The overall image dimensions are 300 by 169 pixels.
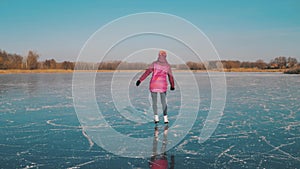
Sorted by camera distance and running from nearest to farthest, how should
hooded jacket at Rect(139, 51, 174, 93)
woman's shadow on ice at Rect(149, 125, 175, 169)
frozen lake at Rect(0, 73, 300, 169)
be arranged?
woman's shadow on ice at Rect(149, 125, 175, 169) → frozen lake at Rect(0, 73, 300, 169) → hooded jacket at Rect(139, 51, 174, 93)

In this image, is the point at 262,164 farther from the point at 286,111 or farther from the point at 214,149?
the point at 286,111

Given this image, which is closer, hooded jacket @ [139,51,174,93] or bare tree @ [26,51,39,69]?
hooded jacket @ [139,51,174,93]

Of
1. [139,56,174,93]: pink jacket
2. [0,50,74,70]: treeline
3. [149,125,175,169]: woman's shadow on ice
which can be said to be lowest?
[149,125,175,169]: woman's shadow on ice

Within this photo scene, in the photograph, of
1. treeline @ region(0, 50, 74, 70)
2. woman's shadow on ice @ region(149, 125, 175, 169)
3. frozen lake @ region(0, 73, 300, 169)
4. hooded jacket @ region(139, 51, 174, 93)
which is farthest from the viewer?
treeline @ region(0, 50, 74, 70)

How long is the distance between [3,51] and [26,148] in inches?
2443

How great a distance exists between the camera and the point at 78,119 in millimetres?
5840

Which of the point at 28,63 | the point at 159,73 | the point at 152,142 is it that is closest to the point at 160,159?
the point at 152,142

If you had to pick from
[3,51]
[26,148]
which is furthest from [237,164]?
[3,51]

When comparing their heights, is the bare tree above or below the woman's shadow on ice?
above

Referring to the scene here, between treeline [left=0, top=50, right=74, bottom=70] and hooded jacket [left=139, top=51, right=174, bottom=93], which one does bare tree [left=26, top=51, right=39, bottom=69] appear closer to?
treeline [left=0, top=50, right=74, bottom=70]

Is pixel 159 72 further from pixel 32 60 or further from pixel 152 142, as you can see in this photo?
pixel 32 60

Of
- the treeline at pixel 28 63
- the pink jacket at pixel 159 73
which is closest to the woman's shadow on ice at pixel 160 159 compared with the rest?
the pink jacket at pixel 159 73

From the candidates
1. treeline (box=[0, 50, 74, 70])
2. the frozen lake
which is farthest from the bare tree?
the frozen lake

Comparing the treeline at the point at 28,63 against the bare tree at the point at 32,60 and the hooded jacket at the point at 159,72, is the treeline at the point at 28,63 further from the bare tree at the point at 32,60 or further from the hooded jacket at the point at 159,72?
the hooded jacket at the point at 159,72
